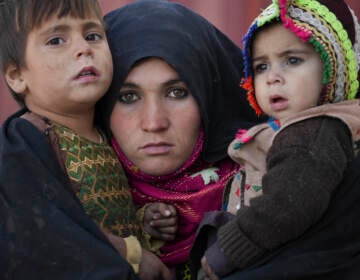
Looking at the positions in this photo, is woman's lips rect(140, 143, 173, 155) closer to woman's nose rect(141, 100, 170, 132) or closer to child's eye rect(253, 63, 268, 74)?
woman's nose rect(141, 100, 170, 132)

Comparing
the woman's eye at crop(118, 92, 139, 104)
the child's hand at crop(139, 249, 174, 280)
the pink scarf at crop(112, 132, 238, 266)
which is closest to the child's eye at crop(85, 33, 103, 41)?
the woman's eye at crop(118, 92, 139, 104)

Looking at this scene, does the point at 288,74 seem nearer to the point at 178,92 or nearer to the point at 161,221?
the point at 178,92

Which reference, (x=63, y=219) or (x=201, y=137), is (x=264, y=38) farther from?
(x=63, y=219)

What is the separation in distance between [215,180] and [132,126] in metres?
0.37

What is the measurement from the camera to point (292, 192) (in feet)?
5.14

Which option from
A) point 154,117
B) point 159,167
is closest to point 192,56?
point 154,117

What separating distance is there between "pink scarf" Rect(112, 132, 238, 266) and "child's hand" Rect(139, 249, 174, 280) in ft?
0.53

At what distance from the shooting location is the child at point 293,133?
1577 millimetres

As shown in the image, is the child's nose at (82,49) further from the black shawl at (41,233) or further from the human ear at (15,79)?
the black shawl at (41,233)

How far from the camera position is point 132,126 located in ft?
7.07

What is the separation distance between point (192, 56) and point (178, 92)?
141 millimetres

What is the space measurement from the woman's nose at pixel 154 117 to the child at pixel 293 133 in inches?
11.4

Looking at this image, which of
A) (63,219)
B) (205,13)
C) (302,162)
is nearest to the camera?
(302,162)

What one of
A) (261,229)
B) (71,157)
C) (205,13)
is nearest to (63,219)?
(71,157)
